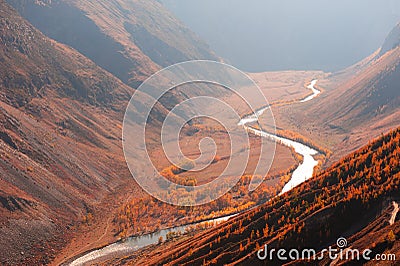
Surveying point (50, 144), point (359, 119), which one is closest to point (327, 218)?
point (50, 144)

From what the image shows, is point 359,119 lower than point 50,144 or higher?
higher

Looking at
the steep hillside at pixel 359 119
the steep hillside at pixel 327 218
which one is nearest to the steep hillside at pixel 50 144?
the steep hillside at pixel 327 218

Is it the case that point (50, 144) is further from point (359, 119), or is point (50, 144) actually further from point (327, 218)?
point (359, 119)

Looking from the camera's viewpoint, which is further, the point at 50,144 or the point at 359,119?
the point at 359,119

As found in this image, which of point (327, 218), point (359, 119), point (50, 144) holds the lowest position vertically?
point (327, 218)

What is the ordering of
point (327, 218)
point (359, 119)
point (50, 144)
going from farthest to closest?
point (359, 119), point (50, 144), point (327, 218)

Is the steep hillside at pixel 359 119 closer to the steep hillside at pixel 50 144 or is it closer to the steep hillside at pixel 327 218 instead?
the steep hillside at pixel 50 144

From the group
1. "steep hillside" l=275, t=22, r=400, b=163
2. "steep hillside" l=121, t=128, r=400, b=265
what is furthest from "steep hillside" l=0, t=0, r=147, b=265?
"steep hillside" l=275, t=22, r=400, b=163

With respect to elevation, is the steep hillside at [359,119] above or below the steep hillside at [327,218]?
above
